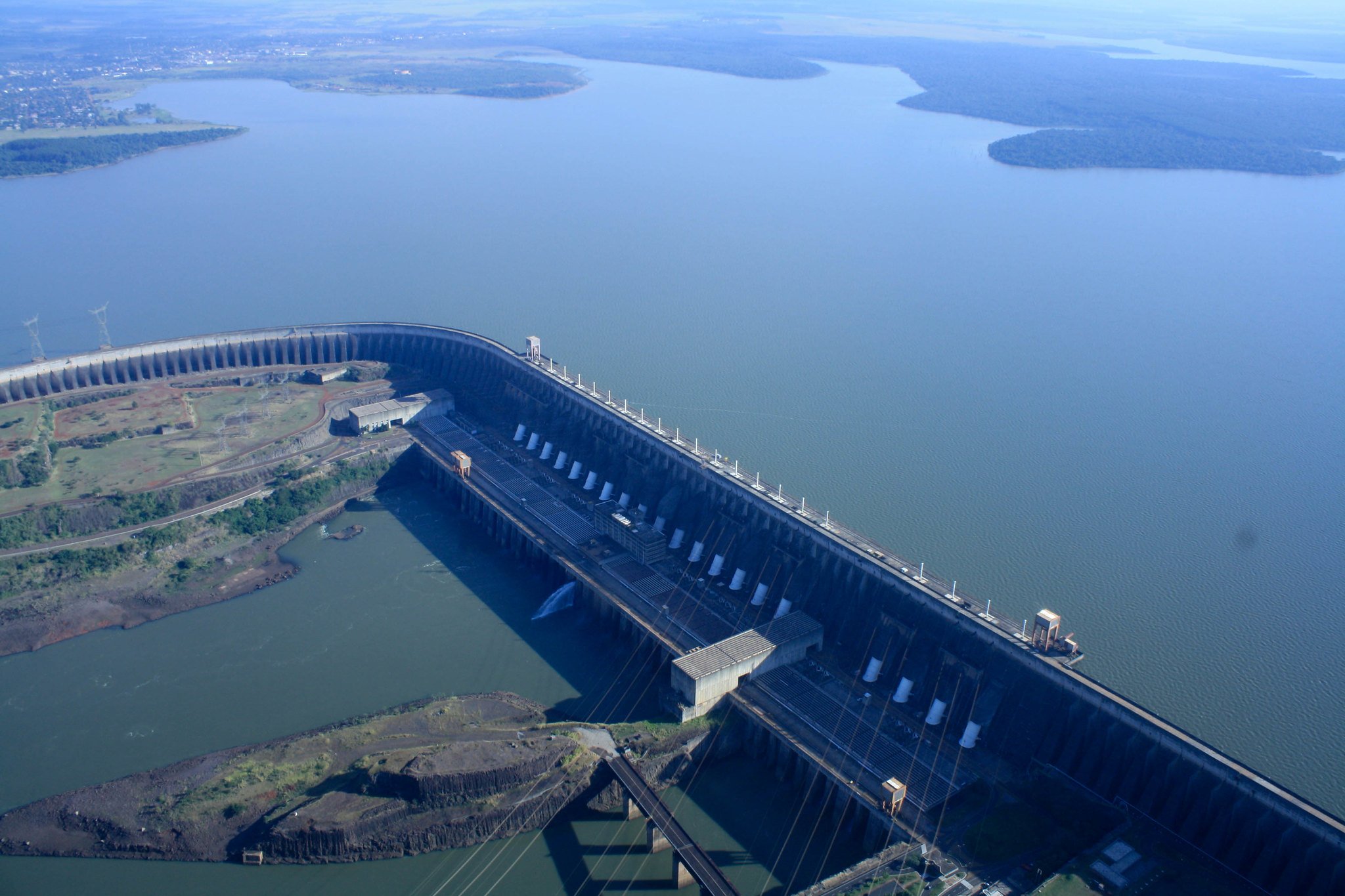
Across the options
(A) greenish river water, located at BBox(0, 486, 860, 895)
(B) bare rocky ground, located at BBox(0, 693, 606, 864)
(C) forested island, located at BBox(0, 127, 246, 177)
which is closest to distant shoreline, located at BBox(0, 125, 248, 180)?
(C) forested island, located at BBox(0, 127, 246, 177)

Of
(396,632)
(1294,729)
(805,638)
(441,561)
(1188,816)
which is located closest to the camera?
(1188,816)

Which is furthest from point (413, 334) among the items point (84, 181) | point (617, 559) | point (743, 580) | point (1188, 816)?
point (84, 181)

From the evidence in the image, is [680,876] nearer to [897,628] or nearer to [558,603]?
[897,628]

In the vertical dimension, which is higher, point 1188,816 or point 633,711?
point 1188,816

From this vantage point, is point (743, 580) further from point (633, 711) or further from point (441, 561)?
point (441, 561)

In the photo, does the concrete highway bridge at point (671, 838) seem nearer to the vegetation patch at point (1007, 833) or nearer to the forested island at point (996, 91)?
the vegetation patch at point (1007, 833)

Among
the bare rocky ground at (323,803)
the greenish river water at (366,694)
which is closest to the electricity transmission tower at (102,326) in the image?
the greenish river water at (366,694)
